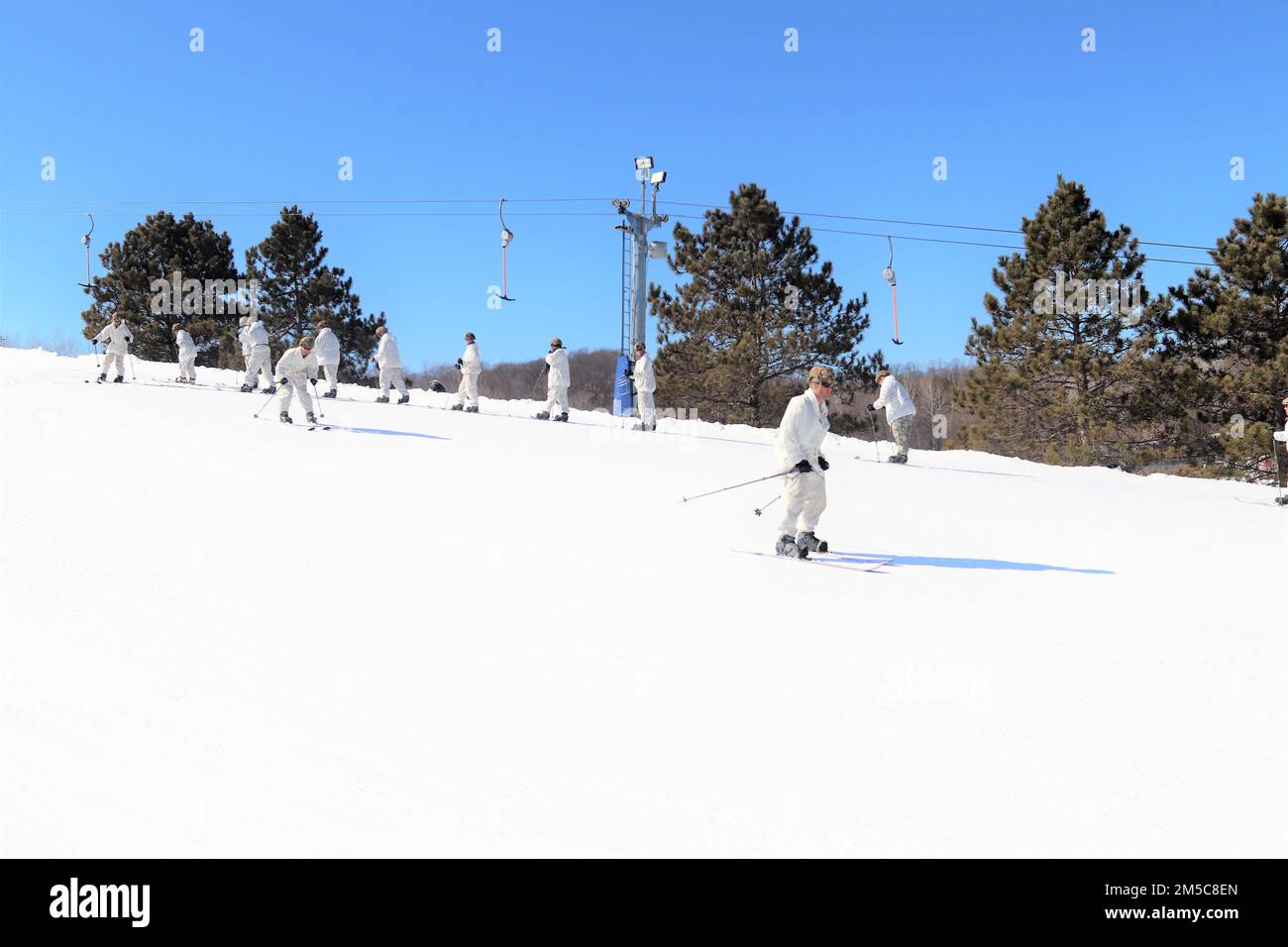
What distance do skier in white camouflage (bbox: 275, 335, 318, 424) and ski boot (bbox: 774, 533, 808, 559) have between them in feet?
32.9

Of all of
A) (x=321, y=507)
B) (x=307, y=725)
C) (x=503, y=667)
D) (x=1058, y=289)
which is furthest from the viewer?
(x=1058, y=289)

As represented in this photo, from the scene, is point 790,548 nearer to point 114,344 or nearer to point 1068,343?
point 114,344

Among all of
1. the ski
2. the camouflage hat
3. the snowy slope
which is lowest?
the snowy slope

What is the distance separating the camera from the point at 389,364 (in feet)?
70.1

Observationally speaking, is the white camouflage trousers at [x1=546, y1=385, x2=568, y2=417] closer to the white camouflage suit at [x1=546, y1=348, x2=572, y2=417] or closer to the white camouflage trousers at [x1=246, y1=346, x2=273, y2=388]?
the white camouflage suit at [x1=546, y1=348, x2=572, y2=417]

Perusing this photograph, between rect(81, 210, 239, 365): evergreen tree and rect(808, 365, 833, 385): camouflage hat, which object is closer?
rect(808, 365, 833, 385): camouflage hat

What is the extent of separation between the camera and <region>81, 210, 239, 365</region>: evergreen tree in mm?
40750

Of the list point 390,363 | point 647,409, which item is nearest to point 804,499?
point 647,409

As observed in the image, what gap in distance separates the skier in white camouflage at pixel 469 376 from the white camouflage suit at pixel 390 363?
1425mm

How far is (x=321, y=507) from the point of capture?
9.11m

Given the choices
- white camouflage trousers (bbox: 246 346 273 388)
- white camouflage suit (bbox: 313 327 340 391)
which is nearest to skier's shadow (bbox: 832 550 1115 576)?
white camouflage suit (bbox: 313 327 340 391)
